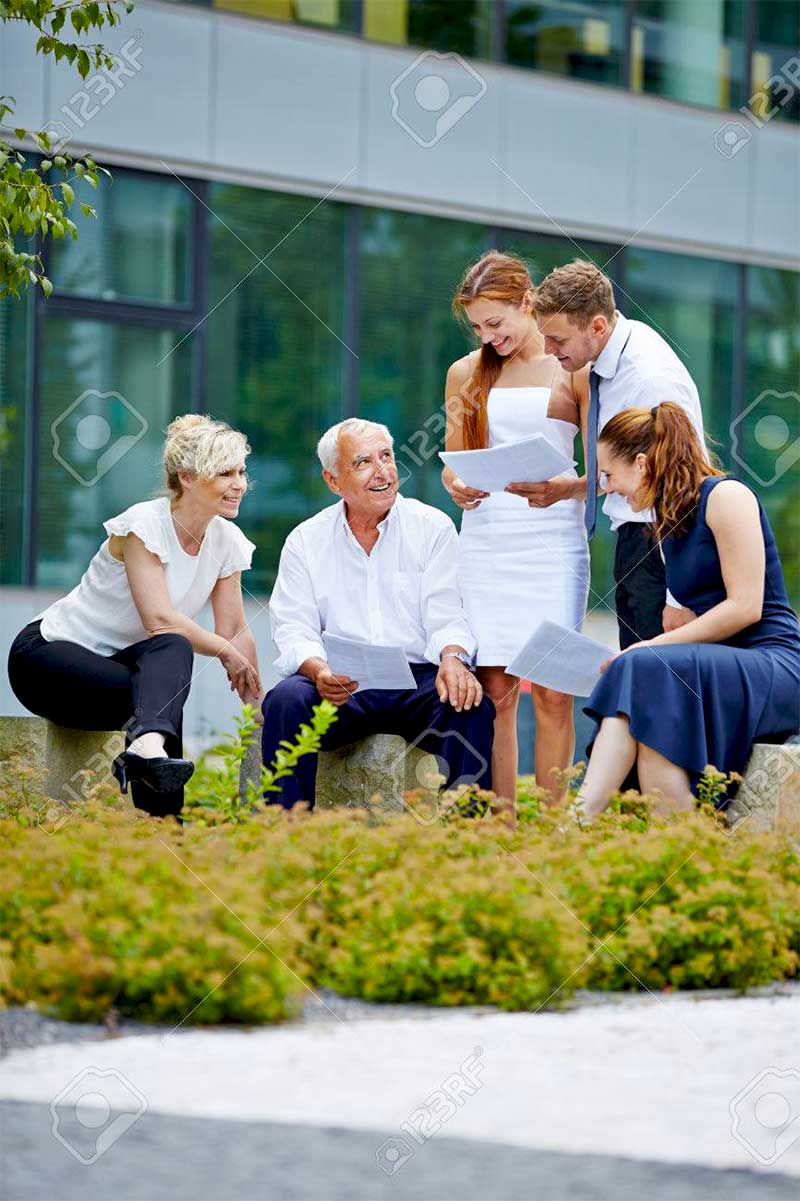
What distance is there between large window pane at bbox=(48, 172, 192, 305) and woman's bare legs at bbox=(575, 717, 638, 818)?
5.63 metres

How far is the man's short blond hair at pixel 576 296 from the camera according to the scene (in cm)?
527

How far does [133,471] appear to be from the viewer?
955 centimetres

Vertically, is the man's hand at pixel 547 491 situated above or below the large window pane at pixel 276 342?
below

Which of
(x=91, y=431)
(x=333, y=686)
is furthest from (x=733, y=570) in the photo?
(x=91, y=431)

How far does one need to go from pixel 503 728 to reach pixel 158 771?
1.20 m

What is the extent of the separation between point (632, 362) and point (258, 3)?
5597mm

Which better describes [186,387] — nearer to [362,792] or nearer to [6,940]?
[362,792]

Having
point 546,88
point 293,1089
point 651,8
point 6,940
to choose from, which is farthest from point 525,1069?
point 651,8

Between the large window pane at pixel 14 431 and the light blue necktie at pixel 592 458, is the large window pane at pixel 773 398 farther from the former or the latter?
the light blue necktie at pixel 592 458

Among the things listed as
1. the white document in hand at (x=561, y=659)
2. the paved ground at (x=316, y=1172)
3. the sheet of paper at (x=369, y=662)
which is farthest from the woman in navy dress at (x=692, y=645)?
the paved ground at (x=316, y=1172)

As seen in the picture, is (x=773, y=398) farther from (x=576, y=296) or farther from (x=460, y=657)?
(x=460, y=657)

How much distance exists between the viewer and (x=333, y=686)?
525cm

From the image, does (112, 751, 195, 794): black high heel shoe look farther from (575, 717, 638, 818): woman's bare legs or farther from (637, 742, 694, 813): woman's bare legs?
(637, 742, 694, 813): woman's bare legs

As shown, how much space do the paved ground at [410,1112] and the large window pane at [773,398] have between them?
9.05 meters
